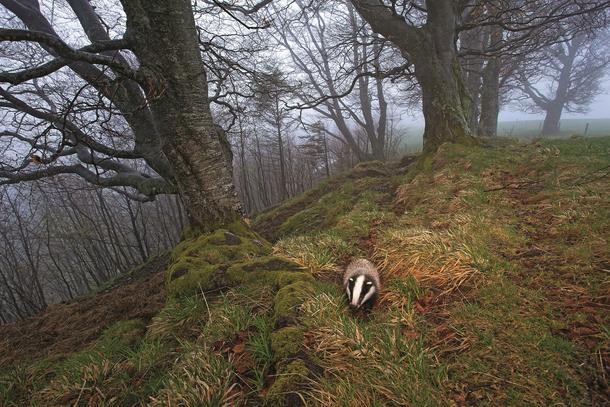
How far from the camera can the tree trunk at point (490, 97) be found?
1086 cm

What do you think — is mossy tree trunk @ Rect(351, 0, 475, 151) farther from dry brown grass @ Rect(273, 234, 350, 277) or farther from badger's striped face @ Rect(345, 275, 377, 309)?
badger's striped face @ Rect(345, 275, 377, 309)

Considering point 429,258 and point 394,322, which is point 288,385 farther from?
point 429,258

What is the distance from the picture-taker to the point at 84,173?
238 inches

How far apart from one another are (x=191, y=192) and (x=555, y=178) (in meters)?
5.49

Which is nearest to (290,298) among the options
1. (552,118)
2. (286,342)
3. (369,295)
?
(286,342)

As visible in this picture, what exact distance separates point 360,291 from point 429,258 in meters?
0.87

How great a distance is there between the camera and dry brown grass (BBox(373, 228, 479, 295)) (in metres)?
2.47

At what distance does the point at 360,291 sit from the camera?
2.41 metres

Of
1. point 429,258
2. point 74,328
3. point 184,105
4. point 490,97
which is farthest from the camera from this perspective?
point 490,97

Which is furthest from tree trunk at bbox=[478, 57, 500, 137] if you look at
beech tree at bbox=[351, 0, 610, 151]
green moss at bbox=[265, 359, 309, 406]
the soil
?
the soil

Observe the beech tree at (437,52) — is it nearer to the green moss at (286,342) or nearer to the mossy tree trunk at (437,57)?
the mossy tree trunk at (437,57)

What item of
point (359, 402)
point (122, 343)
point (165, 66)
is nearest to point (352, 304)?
point (359, 402)

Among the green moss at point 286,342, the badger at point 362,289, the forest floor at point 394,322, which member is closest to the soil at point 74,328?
the forest floor at point 394,322

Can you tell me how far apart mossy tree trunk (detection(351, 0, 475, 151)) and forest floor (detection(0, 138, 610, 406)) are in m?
2.32
